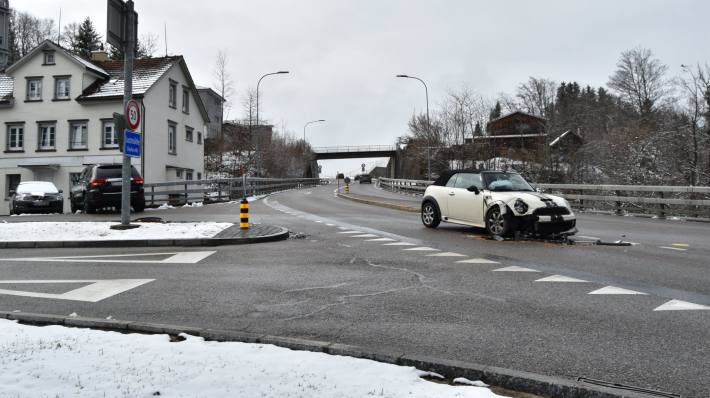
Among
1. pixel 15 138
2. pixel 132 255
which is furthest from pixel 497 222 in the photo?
pixel 15 138

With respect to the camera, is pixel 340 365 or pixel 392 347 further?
pixel 392 347

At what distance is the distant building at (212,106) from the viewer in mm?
77938

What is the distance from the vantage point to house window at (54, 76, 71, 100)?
36656mm

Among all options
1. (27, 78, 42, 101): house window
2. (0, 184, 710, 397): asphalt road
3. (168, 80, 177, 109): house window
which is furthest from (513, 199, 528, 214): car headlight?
(27, 78, 42, 101): house window

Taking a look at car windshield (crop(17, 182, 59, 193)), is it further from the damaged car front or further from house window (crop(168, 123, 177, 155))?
the damaged car front

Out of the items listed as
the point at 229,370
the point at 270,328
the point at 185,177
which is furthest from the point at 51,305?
the point at 185,177

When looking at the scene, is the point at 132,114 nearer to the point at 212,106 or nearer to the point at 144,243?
the point at 144,243

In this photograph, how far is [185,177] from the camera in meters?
40.8

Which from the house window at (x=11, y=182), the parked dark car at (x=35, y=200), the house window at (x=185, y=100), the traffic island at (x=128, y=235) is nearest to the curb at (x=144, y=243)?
the traffic island at (x=128, y=235)

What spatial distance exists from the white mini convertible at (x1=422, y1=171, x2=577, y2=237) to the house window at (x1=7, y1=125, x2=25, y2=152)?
112 feet

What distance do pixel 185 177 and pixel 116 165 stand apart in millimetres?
19875

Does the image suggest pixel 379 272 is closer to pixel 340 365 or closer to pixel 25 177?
pixel 340 365

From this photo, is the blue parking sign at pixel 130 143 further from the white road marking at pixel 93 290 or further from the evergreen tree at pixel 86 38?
the evergreen tree at pixel 86 38

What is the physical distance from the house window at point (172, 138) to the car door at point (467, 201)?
29.5 metres
